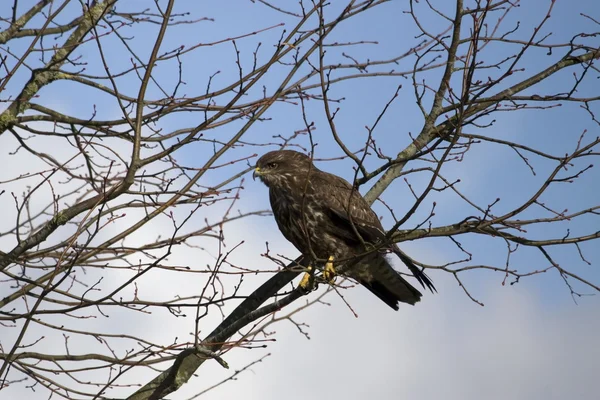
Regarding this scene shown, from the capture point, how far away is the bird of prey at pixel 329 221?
22.1 feet

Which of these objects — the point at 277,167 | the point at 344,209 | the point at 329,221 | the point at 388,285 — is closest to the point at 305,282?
the point at 329,221

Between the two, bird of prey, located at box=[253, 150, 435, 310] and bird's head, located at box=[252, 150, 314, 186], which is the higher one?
bird's head, located at box=[252, 150, 314, 186]

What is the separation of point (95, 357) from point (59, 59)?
2.58m

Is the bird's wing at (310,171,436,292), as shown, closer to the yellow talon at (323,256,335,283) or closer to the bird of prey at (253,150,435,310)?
the bird of prey at (253,150,435,310)

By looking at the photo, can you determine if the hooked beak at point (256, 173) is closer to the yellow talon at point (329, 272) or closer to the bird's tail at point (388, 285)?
the yellow talon at point (329, 272)

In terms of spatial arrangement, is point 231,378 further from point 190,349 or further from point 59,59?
point 59,59

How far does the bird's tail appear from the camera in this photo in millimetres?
7070

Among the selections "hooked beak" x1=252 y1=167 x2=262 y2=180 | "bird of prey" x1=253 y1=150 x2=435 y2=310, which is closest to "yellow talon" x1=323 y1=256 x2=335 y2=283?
"bird of prey" x1=253 y1=150 x2=435 y2=310

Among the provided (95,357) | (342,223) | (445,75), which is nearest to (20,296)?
(95,357)

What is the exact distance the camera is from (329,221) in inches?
266

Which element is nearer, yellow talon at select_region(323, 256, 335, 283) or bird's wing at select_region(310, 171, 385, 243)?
yellow talon at select_region(323, 256, 335, 283)

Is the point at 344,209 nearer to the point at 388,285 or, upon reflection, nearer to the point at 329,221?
the point at 329,221

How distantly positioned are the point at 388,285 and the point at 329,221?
3.27 feet

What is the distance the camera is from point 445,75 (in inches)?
279
